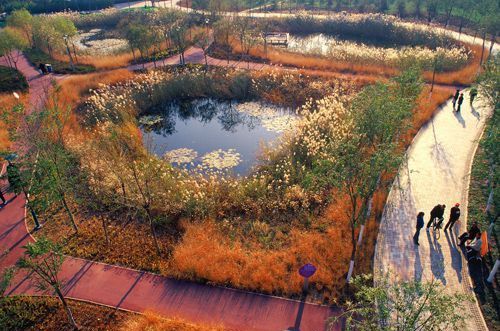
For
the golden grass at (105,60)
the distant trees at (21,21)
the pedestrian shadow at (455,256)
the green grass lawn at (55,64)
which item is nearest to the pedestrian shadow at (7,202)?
the green grass lawn at (55,64)


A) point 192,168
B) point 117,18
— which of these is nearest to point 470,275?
point 192,168

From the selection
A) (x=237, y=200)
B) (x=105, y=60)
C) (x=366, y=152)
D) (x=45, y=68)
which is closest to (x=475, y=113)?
(x=366, y=152)

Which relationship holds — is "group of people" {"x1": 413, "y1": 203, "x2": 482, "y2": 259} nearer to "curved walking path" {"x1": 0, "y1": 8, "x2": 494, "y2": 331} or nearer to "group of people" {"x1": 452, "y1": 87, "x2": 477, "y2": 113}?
"curved walking path" {"x1": 0, "y1": 8, "x2": 494, "y2": 331}

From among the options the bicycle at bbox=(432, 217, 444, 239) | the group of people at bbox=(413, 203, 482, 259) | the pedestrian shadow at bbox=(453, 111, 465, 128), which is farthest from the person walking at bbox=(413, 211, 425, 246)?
the pedestrian shadow at bbox=(453, 111, 465, 128)

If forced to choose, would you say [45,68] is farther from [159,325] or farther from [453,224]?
[453,224]

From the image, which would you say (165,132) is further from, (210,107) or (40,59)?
(40,59)

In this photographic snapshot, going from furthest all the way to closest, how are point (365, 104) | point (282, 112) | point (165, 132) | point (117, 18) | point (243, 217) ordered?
point (117, 18)
point (282, 112)
point (165, 132)
point (243, 217)
point (365, 104)
